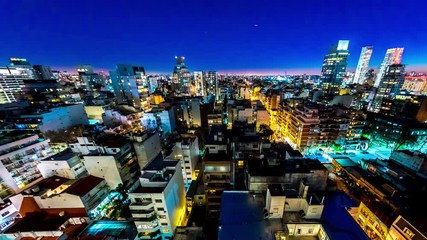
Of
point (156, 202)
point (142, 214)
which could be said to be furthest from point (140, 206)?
point (156, 202)

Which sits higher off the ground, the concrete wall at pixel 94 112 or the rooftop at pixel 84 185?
the concrete wall at pixel 94 112

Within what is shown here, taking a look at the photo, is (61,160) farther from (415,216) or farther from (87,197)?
(415,216)

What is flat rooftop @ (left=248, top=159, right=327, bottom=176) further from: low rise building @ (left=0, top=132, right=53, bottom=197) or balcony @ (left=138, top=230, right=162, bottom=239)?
low rise building @ (left=0, top=132, right=53, bottom=197)

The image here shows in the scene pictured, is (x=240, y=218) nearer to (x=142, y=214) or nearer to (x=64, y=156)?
(x=142, y=214)

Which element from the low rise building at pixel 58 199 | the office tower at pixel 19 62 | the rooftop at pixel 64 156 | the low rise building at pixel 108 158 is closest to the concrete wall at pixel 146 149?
the low rise building at pixel 108 158

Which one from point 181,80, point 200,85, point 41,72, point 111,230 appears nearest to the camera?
point 111,230

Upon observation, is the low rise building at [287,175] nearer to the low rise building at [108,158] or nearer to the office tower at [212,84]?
the low rise building at [108,158]

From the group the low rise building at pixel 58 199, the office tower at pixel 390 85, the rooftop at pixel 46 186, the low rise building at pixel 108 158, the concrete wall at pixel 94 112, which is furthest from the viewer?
the office tower at pixel 390 85
